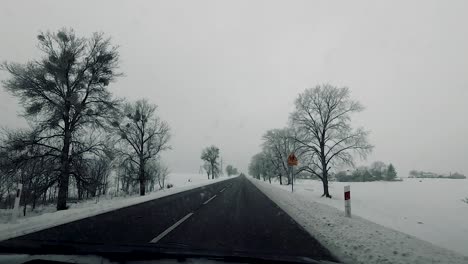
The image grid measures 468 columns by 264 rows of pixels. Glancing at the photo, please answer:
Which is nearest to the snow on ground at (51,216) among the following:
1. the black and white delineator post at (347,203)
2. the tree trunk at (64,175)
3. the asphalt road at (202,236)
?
the tree trunk at (64,175)

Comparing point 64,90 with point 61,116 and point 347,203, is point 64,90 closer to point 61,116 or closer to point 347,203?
point 61,116

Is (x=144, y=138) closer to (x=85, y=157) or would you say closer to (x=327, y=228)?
(x=85, y=157)

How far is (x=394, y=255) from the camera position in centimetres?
410

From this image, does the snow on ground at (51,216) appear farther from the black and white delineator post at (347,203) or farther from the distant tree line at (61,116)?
the black and white delineator post at (347,203)

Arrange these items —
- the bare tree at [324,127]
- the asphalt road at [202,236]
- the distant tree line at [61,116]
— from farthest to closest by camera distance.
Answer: the bare tree at [324,127] → the distant tree line at [61,116] → the asphalt road at [202,236]

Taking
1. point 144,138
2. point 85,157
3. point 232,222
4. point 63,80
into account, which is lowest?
point 232,222

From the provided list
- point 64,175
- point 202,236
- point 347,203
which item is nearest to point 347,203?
point 347,203

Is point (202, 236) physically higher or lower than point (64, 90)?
lower

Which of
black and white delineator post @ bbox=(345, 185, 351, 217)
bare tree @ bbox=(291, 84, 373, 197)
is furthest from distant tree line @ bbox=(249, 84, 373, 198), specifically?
black and white delineator post @ bbox=(345, 185, 351, 217)

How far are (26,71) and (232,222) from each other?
13.4 m

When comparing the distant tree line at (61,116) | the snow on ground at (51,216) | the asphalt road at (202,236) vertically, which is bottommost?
the snow on ground at (51,216)

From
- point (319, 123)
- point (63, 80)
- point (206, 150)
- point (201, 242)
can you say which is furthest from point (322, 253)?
point (206, 150)

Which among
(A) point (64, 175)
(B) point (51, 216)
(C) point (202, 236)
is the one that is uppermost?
(A) point (64, 175)

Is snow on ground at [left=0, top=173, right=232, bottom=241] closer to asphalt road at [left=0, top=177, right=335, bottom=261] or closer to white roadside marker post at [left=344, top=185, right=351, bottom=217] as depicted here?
asphalt road at [left=0, top=177, right=335, bottom=261]
